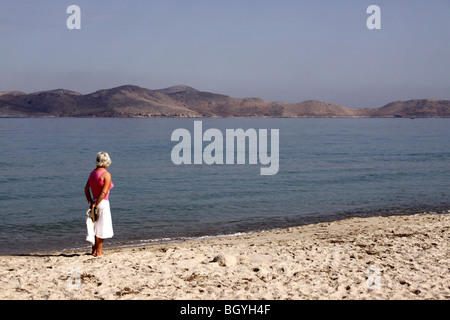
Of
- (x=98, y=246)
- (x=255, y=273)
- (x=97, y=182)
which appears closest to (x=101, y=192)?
(x=97, y=182)

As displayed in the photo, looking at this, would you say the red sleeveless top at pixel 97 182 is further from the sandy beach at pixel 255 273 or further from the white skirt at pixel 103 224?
the sandy beach at pixel 255 273

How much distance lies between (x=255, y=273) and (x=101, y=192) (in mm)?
3165

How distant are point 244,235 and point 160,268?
573cm

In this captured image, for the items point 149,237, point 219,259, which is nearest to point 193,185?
point 149,237

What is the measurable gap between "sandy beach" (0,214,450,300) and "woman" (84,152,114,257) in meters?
0.57

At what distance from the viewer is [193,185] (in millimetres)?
23516

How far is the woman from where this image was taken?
8453mm

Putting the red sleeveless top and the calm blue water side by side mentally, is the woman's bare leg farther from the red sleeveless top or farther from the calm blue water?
the calm blue water

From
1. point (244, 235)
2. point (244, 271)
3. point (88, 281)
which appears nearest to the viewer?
point (88, 281)

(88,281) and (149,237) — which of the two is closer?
(88,281)

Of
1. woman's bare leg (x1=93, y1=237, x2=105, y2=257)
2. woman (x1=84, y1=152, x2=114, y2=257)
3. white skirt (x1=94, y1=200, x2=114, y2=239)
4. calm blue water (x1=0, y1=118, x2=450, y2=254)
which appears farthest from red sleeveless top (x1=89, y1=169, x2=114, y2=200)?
calm blue water (x1=0, y1=118, x2=450, y2=254)
